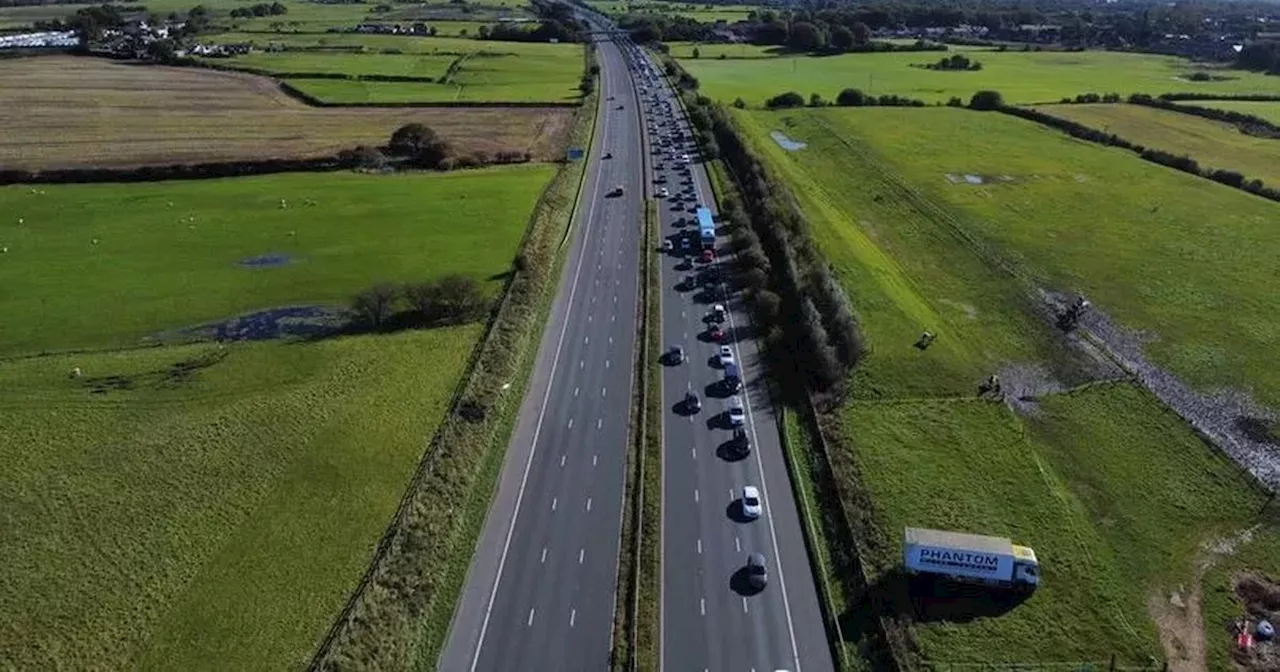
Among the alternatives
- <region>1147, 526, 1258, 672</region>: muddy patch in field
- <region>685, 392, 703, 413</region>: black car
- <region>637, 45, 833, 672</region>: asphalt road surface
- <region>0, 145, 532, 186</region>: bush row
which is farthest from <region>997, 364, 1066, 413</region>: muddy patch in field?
<region>0, 145, 532, 186</region>: bush row

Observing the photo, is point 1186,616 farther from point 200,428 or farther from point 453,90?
point 453,90

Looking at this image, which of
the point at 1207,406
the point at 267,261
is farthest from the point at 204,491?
the point at 1207,406

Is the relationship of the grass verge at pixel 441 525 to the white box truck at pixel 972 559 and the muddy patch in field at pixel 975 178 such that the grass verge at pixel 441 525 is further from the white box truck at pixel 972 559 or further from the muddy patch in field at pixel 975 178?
the muddy patch in field at pixel 975 178

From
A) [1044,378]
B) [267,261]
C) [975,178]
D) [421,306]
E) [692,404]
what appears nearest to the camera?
[692,404]

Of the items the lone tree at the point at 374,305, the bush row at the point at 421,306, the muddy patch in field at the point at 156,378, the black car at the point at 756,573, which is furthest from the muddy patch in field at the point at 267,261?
the black car at the point at 756,573

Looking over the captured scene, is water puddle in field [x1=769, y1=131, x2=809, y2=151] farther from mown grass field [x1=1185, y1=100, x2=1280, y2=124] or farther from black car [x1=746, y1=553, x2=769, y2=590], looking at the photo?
black car [x1=746, y1=553, x2=769, y2=590]

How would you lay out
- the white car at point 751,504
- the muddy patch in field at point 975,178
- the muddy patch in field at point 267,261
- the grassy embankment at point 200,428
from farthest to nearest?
the muddy patch in field at point 975,178 < the muddy patch in field at point 267,261 < the white car at point 751,504 < the grassy embankment at point 200,428
